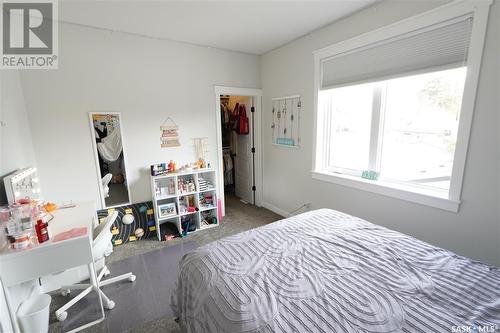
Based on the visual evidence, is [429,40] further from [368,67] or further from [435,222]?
[435,222]

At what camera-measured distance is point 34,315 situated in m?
1.50

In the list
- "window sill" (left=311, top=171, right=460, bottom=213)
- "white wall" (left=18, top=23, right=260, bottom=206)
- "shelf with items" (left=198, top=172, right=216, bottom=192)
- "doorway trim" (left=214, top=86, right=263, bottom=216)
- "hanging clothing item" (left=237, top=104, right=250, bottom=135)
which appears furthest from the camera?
"hanging clothing item" (left=237, top=104, right=250, bottom=135)

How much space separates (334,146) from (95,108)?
9.57ft

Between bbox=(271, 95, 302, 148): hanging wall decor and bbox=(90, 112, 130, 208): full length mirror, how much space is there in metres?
2.13

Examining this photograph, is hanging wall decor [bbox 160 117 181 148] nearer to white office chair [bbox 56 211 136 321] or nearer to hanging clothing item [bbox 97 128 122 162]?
hanging clothing item [bbox 97 128 122 162]

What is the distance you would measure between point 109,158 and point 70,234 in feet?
4.51

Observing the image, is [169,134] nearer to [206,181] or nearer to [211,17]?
[206,181]

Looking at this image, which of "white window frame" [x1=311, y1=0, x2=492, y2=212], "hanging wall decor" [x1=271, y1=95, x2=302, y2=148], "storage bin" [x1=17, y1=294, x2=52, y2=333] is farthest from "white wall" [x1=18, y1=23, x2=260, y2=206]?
"white window frame" [x1=311, y1=0, x2=492, y2=212]

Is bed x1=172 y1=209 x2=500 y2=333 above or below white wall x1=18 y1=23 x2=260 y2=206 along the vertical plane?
below

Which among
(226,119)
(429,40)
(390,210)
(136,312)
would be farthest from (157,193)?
(429,40)

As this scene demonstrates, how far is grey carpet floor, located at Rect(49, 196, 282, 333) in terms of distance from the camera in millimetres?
1691

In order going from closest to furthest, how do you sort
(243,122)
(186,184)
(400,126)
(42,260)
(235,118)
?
1. (42,260)
2. (400,126)
3. (186,184)
4. (243,122)
5. (235,118)

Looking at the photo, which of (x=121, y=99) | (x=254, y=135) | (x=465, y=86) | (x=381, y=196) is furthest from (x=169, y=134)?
(x=465, y=86)

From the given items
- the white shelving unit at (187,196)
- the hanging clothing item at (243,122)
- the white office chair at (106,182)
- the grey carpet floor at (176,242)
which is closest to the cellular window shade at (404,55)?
the hanging clothing item at (243,122)
